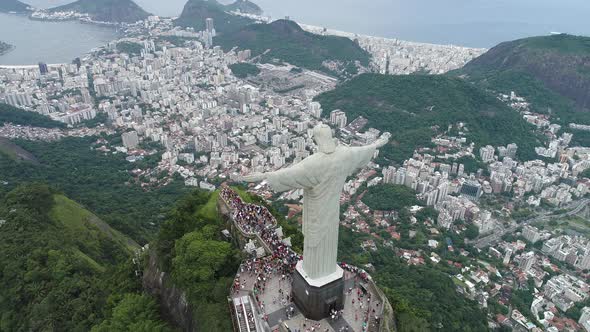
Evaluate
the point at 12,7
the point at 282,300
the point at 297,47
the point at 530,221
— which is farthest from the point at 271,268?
the point at 12,7

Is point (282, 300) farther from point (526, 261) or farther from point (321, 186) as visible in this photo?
point (526, 261)

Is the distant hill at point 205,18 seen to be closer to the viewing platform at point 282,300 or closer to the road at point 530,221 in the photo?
the road at point 530,221

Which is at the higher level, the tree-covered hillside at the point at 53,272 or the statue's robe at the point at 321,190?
the statue's robe at the point at 321,190

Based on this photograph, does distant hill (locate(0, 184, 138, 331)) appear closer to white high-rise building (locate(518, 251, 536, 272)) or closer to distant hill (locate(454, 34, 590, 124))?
white high-rise building (locate(518, 251, 536, 272))

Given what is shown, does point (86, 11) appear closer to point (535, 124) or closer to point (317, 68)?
point (317, 68)

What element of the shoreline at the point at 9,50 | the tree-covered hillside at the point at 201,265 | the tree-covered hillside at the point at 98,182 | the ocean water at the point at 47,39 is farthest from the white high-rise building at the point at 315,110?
the shoreline at the point at 9,50
